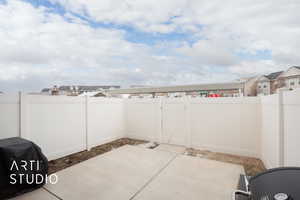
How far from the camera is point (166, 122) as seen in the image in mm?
4812

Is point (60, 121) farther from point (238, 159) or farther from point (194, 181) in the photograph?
point (238, 159)

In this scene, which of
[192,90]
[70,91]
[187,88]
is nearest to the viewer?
[70,91]

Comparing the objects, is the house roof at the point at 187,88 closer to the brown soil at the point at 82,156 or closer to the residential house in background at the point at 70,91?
the residential house in background at the point at 70,91

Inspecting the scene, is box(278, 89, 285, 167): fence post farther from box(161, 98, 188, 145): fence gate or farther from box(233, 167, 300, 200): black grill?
box(161, 98, 188, 145): fence gate

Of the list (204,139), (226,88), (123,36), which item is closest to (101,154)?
(204,139)

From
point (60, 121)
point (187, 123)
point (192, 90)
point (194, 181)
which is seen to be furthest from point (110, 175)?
point (192, 90)

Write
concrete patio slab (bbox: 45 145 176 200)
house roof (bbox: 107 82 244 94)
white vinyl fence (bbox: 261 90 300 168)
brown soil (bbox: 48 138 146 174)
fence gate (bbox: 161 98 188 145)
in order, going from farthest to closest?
house roof (bbox: 107 82 244 94), fence gate (bbox: 161 98 188 145), brown soil (bbox: 48 138 146 174), concrete patio slab (bbox: 45 145 176 200), white vinyl fence (bbox: 261 90 300 168)

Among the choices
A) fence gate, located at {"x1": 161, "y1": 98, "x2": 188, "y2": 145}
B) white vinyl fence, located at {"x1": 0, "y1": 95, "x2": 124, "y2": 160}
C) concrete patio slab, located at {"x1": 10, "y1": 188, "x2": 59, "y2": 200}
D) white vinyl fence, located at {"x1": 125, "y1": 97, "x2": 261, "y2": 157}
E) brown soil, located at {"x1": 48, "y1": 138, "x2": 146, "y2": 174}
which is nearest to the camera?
concrete patio slab, located at {"x1": 10, "y1": 188, "x2": 59, "y2": 200}

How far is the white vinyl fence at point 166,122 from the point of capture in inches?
88.4

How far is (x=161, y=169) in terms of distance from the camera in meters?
2.99

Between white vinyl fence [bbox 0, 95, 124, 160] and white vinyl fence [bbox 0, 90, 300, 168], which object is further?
white vinyl fence [bbox 0, 95, 124, 160]

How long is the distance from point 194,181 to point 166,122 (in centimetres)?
240

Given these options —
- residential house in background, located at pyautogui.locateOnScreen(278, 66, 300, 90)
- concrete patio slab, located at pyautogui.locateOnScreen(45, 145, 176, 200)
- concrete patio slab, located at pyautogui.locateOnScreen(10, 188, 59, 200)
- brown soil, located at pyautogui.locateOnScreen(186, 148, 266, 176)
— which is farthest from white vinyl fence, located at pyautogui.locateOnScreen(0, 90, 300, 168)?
concrete patio slab, located at pyautogui.locateOnScreen(10, 188, 59, 200)

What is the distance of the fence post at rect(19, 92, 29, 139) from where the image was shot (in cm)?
288
